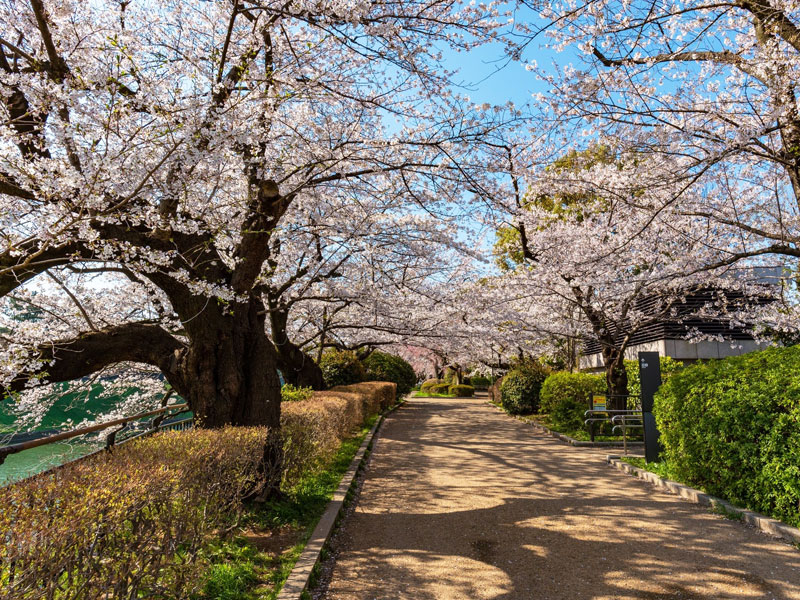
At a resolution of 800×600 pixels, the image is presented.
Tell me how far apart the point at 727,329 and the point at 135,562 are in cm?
1887

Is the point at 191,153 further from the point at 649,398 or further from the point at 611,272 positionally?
the point at 611,272

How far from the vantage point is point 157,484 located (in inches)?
125

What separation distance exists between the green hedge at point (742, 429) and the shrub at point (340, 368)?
13.6 meters

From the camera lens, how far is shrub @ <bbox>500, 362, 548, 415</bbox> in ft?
63.7

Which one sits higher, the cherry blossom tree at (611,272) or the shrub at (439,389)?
the cherry blossom tree at (611,272)

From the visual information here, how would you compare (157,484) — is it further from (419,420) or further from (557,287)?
(419,420)

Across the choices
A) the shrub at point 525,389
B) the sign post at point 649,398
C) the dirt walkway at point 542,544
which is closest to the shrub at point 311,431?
the dirt walkway at point 542,544

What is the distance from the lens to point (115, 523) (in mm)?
2756

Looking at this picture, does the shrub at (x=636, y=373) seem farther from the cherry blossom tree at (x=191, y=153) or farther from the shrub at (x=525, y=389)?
the cherry blossom tree at (x=191, y=153)

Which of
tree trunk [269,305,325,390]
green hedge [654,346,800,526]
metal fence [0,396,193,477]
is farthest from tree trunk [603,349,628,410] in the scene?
metal fence [0,396,193,477]

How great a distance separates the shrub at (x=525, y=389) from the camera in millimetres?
19422

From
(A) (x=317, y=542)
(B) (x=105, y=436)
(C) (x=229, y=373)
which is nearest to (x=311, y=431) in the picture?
(C) (x=229, y=373)

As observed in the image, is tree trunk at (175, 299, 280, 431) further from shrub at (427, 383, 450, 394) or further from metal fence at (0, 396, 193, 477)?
shrub at (427, 383, 450, 394)

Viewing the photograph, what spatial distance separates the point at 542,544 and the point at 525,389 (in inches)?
583
